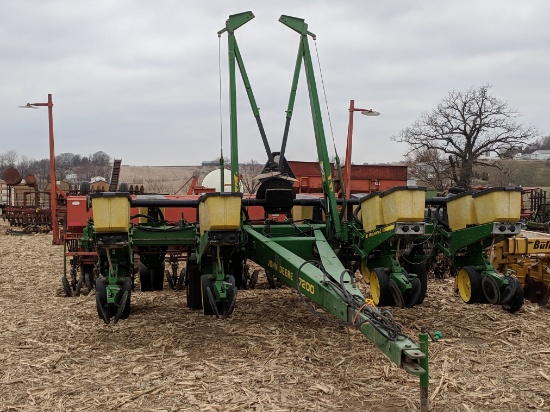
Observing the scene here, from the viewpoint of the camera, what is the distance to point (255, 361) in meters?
5.11

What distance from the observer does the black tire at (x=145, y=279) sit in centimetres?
839

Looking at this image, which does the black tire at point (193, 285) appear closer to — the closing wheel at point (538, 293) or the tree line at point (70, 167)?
the closing wheel at point (538, 293)

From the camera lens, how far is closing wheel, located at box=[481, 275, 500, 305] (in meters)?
6.07

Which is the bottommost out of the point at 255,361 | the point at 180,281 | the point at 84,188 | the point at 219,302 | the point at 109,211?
the point at 255,361

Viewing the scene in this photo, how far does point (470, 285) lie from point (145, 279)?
453cm

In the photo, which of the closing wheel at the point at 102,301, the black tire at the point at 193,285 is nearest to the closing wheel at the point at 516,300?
the black tire at the point at 193,285

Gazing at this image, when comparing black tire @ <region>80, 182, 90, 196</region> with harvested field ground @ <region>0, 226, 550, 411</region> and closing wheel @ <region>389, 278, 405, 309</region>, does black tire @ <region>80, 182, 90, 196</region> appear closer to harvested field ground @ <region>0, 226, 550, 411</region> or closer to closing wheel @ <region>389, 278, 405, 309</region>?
harvested field ground @ <region>0, 226, 550, 411</region>

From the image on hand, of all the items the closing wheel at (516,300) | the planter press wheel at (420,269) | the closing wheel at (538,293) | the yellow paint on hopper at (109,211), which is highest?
the yellow paint on hopper at (109,211)

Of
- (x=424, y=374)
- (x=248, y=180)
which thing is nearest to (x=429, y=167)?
(x=248, y=180)

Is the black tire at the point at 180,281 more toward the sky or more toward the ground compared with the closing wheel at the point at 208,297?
more toward the ground

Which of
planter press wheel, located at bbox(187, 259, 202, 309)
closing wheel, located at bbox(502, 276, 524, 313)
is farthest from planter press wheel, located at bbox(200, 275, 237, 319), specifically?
closing wheel, located at bbox(502, 276, 524, 313)

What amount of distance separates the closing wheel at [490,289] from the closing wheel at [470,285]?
0.17 feet

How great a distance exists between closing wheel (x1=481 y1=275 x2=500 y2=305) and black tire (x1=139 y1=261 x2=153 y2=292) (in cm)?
453

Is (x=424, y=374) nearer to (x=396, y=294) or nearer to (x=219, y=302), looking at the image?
(x=396, y=294)
